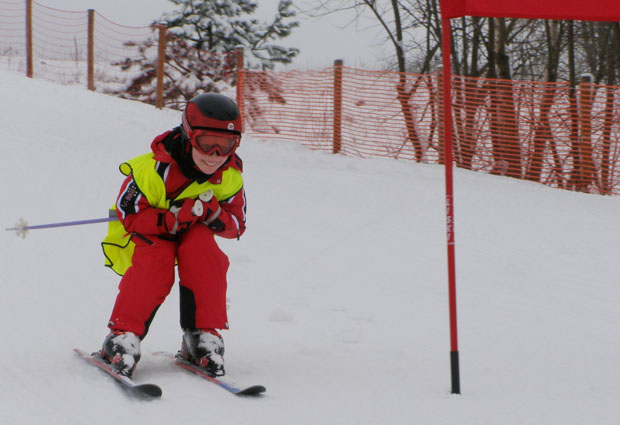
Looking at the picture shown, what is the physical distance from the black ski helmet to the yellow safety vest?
23 cm

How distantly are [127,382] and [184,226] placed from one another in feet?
2.42

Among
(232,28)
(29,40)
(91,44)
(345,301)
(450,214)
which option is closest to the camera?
(450,214)

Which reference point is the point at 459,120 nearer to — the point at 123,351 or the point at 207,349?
the point at 207,349

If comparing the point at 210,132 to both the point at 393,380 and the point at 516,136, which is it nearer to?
the point at 393,380

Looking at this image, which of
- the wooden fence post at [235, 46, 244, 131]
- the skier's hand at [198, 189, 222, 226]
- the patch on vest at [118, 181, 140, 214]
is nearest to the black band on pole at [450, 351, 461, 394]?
the skier's hand at [198, 189, 222, 226]

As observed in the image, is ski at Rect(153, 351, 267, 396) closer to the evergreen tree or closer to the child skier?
the child skier

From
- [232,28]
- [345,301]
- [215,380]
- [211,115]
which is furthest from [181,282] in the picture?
[232,28]

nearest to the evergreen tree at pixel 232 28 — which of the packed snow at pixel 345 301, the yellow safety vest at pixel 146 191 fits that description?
the packed snow at pixel 345 301

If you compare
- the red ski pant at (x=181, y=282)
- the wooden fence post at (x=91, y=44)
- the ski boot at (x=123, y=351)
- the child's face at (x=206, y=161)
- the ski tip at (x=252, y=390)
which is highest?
the wooden fence post at (x=91, y=44)

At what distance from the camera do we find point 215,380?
3.27m

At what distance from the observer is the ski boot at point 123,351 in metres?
3.15

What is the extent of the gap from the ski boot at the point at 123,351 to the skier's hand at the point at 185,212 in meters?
0.49

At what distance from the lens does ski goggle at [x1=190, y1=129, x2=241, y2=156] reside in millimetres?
3291

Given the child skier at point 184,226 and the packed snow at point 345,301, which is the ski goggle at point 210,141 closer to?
the child skier at point 184,226
